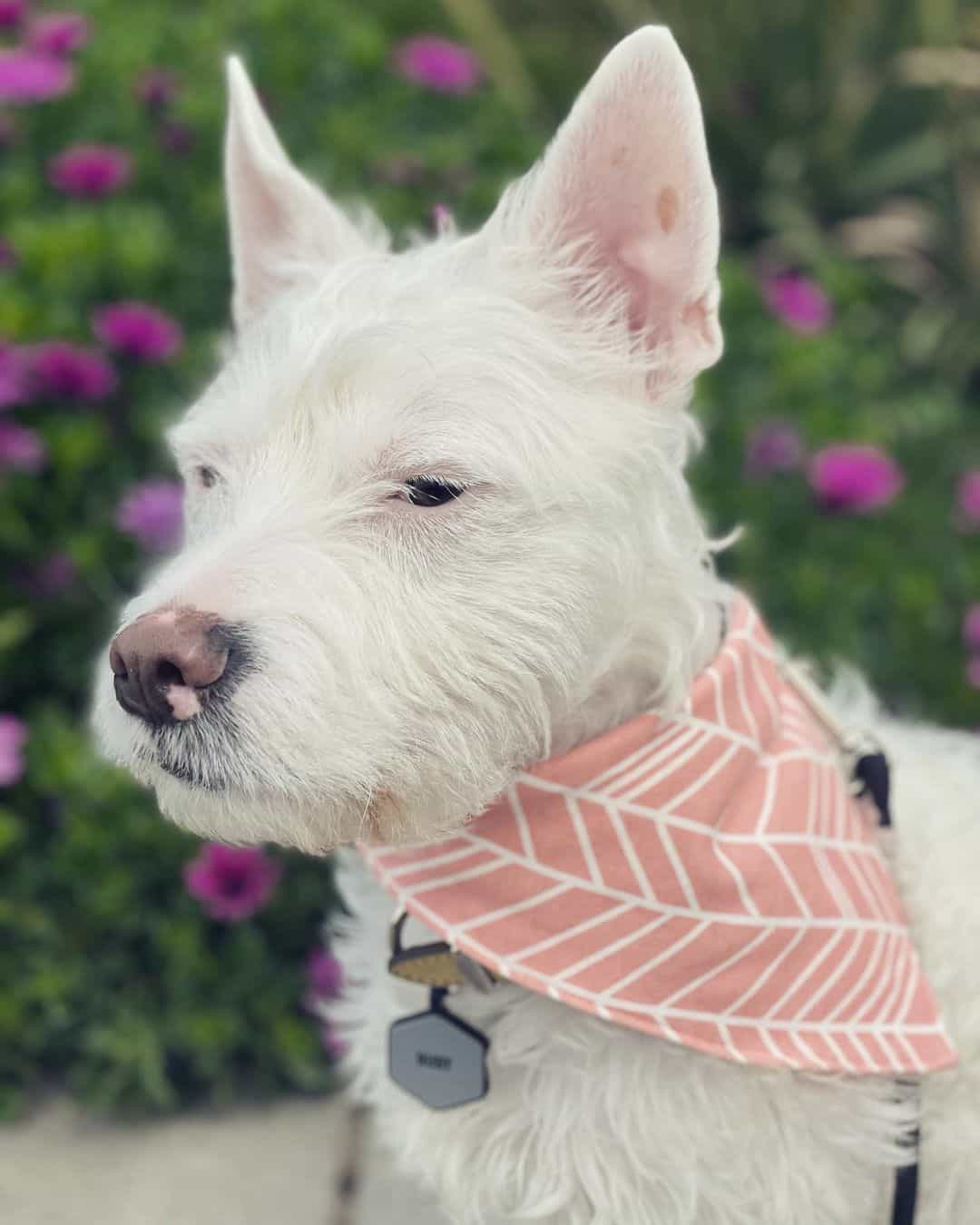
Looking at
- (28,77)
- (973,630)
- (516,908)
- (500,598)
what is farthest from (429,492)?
(28,77)

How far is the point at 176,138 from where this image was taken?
14.5ft

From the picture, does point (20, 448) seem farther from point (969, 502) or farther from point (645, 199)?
point (969, 502)

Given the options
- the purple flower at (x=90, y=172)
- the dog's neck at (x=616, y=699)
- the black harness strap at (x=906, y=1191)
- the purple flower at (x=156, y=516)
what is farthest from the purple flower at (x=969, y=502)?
the purple flower at (x=90, y=172)

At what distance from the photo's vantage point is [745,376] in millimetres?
4855

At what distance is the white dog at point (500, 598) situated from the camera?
1.73 meters

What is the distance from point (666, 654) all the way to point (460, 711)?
412 mm

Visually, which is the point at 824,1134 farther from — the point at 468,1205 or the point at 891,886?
the point at 468,1205

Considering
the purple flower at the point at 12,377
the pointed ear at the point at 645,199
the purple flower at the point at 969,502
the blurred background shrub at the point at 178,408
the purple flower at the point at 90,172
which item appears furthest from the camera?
the purple flower at the point at 969,502

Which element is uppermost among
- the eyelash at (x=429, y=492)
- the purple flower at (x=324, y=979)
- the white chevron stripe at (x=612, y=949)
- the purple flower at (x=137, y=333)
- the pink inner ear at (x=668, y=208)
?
the purple flower at (x=137, y=333)

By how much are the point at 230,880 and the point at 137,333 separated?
5.26ft

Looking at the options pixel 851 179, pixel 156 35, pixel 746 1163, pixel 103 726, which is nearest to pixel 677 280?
pixel 103 726

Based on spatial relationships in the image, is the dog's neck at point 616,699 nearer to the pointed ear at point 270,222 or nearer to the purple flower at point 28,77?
the pointed ear at point 270,222

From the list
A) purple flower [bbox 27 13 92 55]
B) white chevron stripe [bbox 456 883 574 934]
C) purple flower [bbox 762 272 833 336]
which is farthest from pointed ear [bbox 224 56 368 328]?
purple flower [bbox 762 272 833 336]

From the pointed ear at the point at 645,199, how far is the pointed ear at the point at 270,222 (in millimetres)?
428
